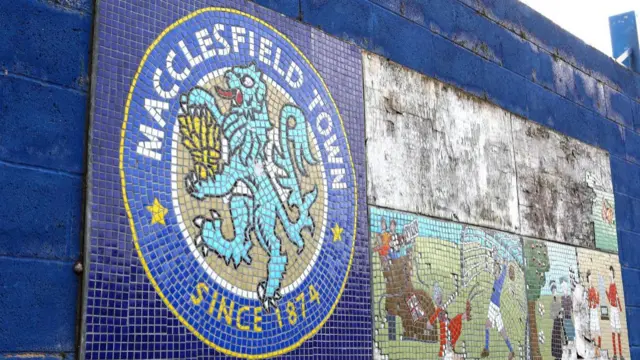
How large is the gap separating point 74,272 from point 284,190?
1.19 m

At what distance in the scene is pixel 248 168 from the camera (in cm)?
368

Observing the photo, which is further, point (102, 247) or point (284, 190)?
point (284, 190)

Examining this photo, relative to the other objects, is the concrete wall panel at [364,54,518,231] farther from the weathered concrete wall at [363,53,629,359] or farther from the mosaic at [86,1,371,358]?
the mosaic at [86,1,371,358]

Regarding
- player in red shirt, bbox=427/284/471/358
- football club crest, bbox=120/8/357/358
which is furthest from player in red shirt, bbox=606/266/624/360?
football club crest, bbox=120/8/357/358

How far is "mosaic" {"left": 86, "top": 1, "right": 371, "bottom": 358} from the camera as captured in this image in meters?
3.15

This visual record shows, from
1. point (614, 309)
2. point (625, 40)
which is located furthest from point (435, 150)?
point (625, 40)

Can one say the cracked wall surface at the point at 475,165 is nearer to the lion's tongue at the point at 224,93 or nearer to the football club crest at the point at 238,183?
the football club crest at the point at 238,183

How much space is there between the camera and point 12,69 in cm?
289

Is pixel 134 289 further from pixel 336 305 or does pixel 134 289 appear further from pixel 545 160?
pixel 545 160

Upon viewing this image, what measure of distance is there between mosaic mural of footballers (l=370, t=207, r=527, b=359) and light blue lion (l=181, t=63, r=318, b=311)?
0.61 meters

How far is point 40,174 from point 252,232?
1.04m

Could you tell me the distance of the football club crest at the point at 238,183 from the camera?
327 cm

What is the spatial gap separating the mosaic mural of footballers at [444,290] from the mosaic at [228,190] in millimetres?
198

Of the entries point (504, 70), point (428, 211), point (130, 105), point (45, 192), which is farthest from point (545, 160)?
point (45, 192)
